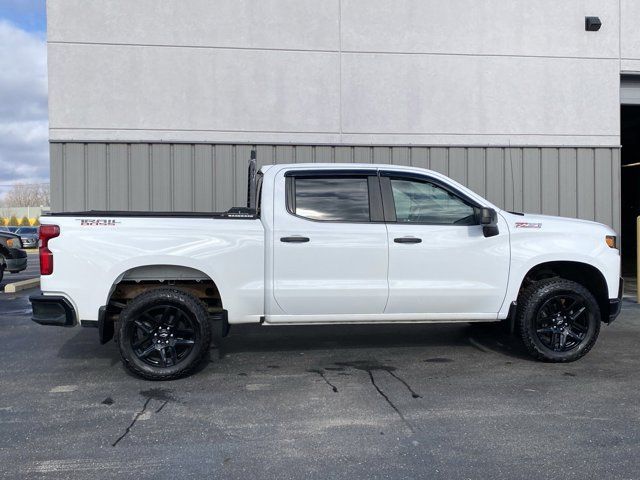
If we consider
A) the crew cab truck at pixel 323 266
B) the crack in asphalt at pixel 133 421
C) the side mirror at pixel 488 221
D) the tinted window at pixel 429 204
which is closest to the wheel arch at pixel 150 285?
the crew cab truck at pixel 323 266

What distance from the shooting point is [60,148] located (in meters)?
9.75

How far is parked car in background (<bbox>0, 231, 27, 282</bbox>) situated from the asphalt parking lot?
7.18m

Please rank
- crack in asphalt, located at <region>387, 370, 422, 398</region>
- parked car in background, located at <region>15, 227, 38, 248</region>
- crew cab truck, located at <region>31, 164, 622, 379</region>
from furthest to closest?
parked car in background, located at <region>15, 227, 38, 248</region> → crew cab truck, located at <region>31, 164, 622, 379</region> → crack in asphalt, located at <region>387, 370, 422, 398</region>

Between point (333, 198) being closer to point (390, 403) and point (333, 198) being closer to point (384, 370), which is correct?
point (384, 370)

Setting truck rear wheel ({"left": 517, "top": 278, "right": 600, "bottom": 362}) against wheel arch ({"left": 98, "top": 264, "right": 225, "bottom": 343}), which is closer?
wheel arch ({"left": 98, "top": 264, "right": 225, "bottom": 343})

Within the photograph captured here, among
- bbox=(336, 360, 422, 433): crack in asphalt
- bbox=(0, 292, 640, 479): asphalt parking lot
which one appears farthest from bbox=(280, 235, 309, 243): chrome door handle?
bbox=(336, 360, 422, 433): crack in asphalt

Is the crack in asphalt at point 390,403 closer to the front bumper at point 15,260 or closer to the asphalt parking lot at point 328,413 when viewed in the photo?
the asphalt parking lot at point 328,413

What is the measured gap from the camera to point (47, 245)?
5.00 meters

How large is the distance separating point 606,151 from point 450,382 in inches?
302

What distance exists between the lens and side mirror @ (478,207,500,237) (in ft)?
17.5

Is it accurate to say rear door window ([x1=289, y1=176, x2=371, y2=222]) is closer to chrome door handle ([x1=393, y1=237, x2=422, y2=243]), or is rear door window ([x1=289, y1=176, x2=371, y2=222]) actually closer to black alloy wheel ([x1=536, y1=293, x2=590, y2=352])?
chrome door handle ([x1=393, y1=237, x2=422, y2=243])

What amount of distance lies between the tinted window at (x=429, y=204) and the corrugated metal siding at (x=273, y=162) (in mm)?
4597

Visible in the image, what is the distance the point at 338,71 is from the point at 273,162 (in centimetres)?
204

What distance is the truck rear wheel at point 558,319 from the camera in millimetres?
5625
